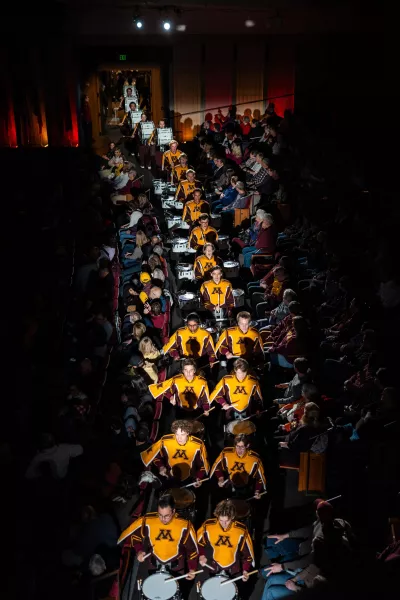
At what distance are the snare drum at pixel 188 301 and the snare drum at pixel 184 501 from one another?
471 centimetres

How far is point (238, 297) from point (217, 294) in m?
0.58

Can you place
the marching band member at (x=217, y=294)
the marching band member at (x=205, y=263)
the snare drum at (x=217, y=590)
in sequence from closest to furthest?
the snare drum at (x=217, y=590) → the marching band member at (x=217, y=294) → the marching band member at (x=205, y=263)

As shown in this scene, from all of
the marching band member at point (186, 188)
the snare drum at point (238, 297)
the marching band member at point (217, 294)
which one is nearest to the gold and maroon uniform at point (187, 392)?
the marching band member at point (217, 294)

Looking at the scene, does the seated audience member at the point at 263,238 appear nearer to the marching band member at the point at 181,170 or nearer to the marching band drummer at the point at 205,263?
the marching band drummer at the point at 205,263

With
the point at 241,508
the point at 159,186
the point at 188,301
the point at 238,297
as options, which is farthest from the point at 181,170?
the point at 241,508

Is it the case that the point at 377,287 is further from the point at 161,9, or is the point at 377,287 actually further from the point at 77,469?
the point at 161,9

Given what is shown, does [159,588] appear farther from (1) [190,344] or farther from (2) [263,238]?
(2) [263,238]

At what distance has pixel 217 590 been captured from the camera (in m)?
5.85

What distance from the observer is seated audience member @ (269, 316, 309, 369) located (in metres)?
9.49

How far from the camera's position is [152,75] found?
23016 mm

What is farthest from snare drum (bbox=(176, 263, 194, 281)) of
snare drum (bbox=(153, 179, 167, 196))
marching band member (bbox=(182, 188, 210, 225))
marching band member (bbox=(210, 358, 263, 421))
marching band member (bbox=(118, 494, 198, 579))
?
marching band member (bbox=(118, 494, 198, 579))

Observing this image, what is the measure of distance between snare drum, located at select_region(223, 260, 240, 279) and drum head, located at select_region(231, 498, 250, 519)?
5.89 m

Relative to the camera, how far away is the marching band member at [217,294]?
34.8ft

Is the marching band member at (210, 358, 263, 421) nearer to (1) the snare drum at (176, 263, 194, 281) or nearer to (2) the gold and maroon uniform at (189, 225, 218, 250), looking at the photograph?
(1) the snare drum at (176, 263, 194, 281)
